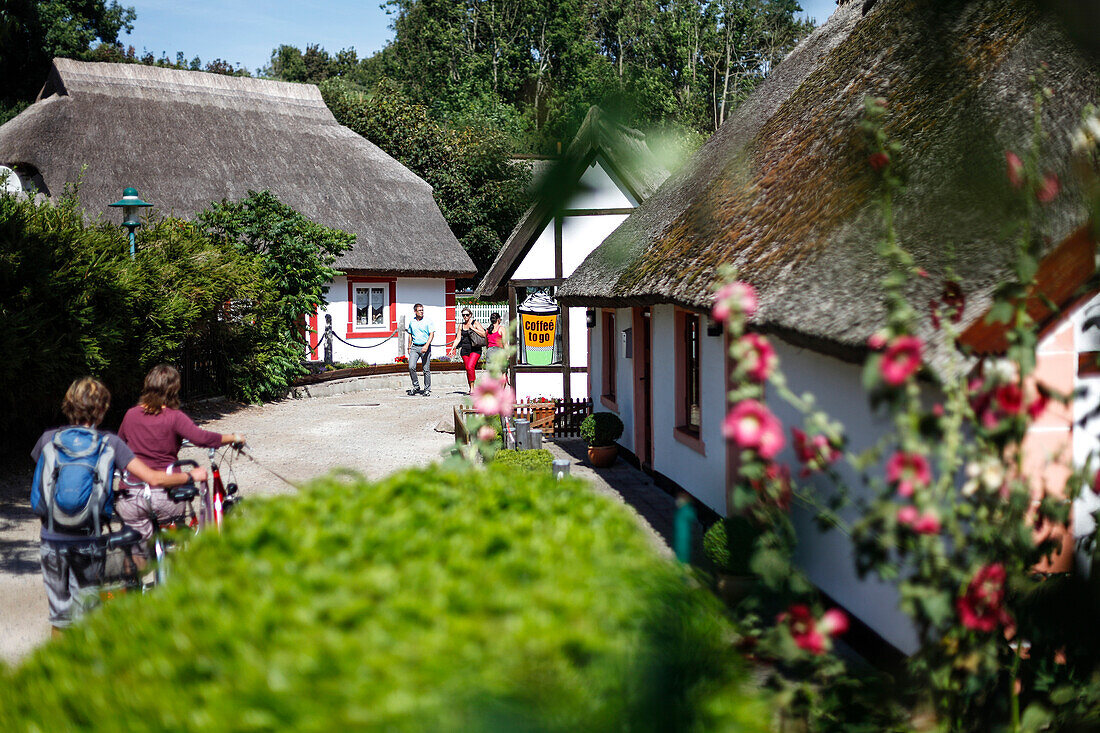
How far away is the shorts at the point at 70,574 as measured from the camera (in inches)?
211

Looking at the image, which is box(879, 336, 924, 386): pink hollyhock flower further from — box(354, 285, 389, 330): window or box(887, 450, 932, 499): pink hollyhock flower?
box(354, 285, 389, 330): window

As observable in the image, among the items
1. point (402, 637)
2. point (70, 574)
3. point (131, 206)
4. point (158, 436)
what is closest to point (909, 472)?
point (402, 637)

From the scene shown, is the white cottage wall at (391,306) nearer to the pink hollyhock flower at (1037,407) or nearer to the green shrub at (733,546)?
the green shrub at (733,546)

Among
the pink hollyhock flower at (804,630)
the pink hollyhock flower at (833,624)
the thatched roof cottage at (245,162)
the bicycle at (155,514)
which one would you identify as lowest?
the bicycle at (155,514)

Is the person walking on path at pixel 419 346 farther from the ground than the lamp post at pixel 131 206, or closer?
closer

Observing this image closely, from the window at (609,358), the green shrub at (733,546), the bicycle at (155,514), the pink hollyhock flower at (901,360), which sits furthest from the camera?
the window at (609,358)

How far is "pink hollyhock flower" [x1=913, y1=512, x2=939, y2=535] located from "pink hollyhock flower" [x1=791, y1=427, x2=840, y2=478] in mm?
365

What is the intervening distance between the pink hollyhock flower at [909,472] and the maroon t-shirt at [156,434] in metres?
5.06

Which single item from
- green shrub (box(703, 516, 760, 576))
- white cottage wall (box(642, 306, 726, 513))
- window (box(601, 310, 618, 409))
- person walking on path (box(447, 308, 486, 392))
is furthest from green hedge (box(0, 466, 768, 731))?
person walking on path (box(447, 308, 486, 392))

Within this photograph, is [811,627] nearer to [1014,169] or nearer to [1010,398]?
[1010,398]

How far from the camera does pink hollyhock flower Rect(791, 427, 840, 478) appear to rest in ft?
9.64

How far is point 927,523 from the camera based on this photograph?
2.59 m

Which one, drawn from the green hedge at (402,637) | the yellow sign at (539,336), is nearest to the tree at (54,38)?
the yellow sign at (539,336)

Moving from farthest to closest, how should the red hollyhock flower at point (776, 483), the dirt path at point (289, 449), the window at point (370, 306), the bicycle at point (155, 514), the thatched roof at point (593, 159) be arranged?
the window at point (370, 306) → the dirt path at point (289, 449) → the bicycle at point (155, 514) → the red hollyhock flower at point (776, 483) → the thatched roof at point (593, 159)
